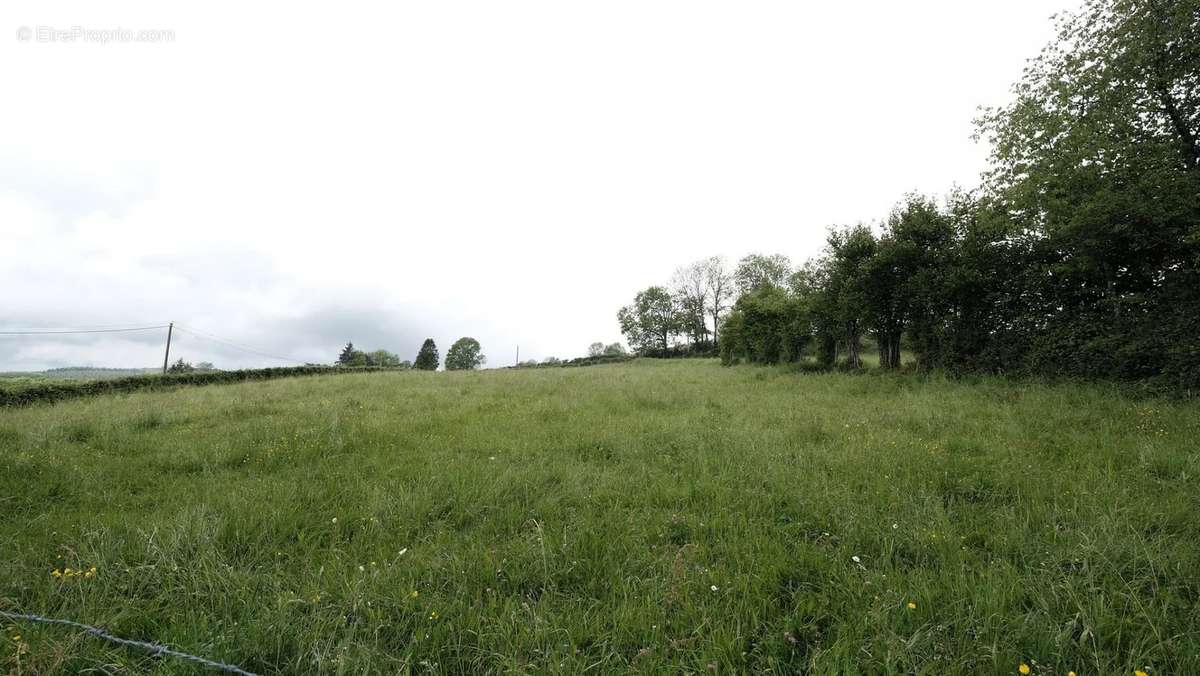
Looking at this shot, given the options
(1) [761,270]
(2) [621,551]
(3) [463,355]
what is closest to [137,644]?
(2) [621,551]

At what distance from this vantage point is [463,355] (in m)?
92.1

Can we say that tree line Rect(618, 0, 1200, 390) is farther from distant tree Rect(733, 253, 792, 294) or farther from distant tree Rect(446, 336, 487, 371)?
distant tree Rect(446, 336, 487, 371)

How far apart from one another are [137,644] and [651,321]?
215 feet

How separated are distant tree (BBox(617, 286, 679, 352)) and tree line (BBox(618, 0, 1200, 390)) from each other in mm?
48924

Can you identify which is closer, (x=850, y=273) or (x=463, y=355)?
(x=850, y=273)

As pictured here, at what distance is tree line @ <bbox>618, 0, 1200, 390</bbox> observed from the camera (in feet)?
27.3

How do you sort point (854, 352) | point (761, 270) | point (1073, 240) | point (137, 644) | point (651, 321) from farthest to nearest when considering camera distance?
point (651, 321), point (761, 270), point (854, 352), point (1073, 240), point (137, 644)

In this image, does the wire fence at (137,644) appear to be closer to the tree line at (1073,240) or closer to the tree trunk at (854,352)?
the tree line at (1073,240)

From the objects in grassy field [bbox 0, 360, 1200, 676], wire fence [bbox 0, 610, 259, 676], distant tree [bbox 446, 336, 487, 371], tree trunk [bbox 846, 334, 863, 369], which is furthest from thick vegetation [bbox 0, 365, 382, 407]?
distant tree [bbox 446, 336, 487, 371]

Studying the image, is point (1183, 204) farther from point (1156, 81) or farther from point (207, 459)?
point (207, 459)

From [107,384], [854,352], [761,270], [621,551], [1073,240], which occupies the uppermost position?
[761,270]

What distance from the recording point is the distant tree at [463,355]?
9194 cm

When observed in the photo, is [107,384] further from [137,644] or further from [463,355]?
[463,355]

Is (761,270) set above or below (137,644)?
above
